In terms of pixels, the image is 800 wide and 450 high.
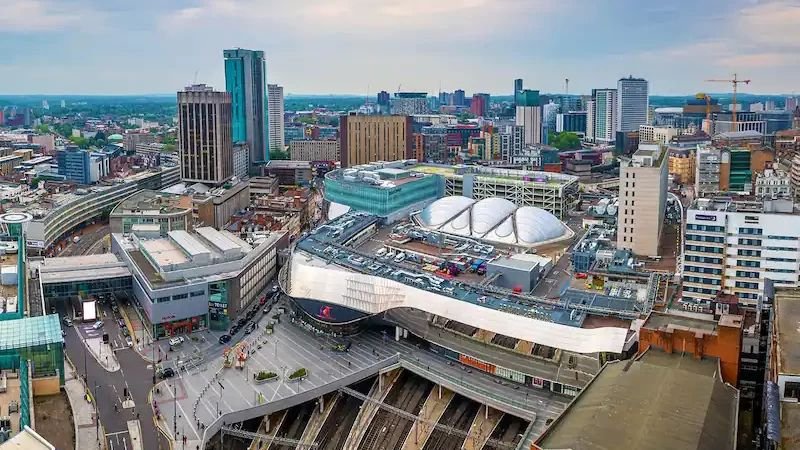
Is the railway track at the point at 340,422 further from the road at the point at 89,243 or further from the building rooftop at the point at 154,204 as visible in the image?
the road at the point at 89,243

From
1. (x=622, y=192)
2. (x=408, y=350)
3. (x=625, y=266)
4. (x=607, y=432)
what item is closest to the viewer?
(x=607, y=432)

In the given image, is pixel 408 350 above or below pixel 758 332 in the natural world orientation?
below

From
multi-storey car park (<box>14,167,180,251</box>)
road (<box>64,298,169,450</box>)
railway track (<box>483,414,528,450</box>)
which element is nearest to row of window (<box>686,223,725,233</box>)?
railway track (<box>483,414,528,450</box>)

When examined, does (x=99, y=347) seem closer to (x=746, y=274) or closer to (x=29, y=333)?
(x=29, y=333)

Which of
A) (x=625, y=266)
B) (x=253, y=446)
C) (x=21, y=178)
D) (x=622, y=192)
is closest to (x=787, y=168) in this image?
(x=622, y=192)

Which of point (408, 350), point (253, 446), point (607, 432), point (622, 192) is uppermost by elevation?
point (622, 192)

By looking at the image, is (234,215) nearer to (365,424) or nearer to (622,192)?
(622,192)

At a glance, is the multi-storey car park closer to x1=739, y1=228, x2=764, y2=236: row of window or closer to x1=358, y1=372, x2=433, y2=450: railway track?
x1=358, y1=372, x2=433, y2=450: railway track

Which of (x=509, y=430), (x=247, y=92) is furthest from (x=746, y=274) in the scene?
(x=247, y=92)
